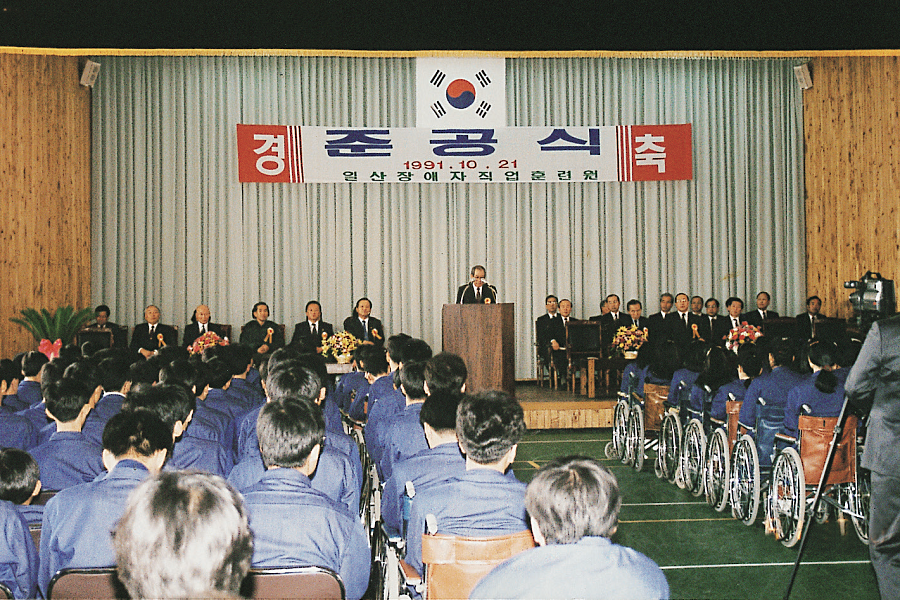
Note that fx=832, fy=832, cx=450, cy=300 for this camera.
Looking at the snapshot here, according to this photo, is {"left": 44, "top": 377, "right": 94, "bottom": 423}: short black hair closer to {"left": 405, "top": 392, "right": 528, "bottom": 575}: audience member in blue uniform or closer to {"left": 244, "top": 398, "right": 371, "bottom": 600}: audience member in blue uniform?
{"left": 244, "top": 398, "right": 371, "bottom": 600}: audience member in blue uniform

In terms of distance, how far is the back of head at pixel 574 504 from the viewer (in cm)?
179

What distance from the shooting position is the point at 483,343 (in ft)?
21.1

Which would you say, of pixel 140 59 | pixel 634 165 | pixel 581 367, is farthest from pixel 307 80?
pixel 581 367

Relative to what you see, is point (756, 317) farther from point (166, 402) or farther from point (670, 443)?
point (166, 402)

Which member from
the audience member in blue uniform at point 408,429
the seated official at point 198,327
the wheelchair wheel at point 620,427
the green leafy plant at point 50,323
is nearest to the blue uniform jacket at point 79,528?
the audience member in blue uniform at point 408,429

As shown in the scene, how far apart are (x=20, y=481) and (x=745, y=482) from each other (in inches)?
166

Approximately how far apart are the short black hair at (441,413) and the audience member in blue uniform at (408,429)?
354mm

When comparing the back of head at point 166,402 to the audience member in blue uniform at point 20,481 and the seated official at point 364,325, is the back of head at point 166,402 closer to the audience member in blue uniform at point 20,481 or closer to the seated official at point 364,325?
the audience member in blue uniform at point 20,481

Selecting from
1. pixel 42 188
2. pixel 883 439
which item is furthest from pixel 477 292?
pixel 883 439

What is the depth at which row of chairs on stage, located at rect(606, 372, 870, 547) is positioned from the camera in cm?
464

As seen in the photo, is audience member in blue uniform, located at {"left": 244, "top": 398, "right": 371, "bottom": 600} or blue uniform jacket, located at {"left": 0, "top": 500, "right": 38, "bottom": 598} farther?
blue uniform jacket, located at {"left": 0, "top": 500, "right": 38, "bottom": 598}

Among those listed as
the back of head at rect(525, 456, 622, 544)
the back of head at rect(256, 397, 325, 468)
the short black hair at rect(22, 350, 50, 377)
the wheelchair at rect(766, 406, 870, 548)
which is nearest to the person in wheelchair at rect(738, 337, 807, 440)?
the wheelchair at rect(766, 406, 870, 548)

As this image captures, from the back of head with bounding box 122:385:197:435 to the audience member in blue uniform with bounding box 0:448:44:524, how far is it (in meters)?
0.66

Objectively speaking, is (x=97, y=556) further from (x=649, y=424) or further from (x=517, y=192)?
(x=517, y=192)
